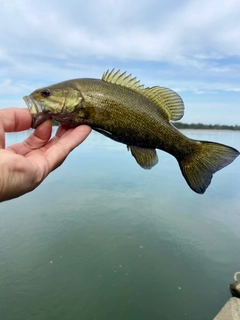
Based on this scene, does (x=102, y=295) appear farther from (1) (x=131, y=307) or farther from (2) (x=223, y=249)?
(2) (x=223, y=249)

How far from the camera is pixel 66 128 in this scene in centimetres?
316

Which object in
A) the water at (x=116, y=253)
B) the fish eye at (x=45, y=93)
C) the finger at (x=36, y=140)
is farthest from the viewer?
the water at (x=116, y=253)

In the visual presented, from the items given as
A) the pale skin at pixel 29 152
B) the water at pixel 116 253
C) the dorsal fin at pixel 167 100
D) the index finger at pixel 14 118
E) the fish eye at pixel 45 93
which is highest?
the dorsal fin at pixel 167 100

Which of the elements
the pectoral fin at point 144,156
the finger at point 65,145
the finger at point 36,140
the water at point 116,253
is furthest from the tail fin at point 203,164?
the water at point 116,253

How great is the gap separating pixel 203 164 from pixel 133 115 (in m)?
0.97

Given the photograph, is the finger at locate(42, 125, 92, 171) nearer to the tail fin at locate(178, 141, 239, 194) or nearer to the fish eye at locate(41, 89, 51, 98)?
the fish eye at locate(41, 89, 51, 98)

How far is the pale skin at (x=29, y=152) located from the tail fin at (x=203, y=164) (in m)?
1.21

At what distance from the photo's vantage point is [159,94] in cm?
308

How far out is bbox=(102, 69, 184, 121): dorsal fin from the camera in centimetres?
301

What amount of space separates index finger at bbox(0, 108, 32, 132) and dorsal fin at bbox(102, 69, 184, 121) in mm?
919

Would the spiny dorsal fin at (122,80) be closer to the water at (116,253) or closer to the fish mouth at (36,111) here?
the fish mouth at (36,111)

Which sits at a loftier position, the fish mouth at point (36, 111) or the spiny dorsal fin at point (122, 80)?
the spiny dorsal fin at point (122, 80)

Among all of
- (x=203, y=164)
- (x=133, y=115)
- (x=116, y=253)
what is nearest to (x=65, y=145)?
(x=133, y=115)

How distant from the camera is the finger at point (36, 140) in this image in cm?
301
